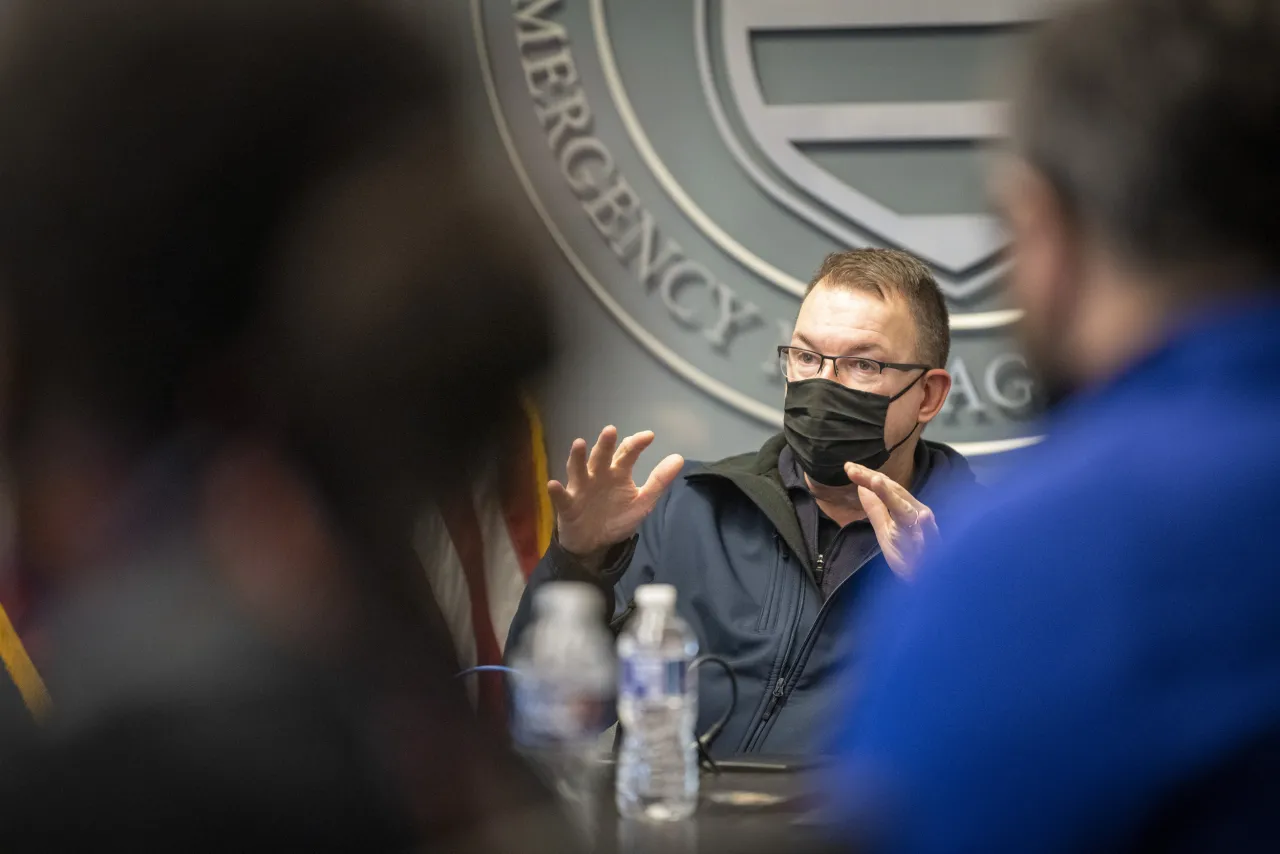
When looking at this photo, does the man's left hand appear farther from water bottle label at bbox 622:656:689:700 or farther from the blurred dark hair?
the blurred dark hair

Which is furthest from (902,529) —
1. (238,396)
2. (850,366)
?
(238,396)

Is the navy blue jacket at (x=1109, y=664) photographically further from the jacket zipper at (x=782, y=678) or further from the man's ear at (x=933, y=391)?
the man's ear at (x=933, y=391)

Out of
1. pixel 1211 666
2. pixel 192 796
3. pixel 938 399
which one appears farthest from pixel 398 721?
pixel 938 399

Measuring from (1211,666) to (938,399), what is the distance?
5.70 ft

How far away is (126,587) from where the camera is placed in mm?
584

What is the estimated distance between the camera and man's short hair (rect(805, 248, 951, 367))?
91.2 inches

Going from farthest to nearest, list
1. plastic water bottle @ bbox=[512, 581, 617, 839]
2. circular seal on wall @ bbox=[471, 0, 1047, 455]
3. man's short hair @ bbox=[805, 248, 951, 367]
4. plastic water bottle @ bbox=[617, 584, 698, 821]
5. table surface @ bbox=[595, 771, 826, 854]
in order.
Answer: circular seal on wall @ bbox=[471, 0, 1047, 455], man's short hair @ bbox=[805, 248, 951, 367], plastic water bottle @ bbox=[512, 581, 617, 839], plastic water bottle @ bbox=[617, 584, 698, 821], table surface @ bbox=[595, 771, 826, 854]

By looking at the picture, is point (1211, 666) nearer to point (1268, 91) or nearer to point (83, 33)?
point (1268, 91)

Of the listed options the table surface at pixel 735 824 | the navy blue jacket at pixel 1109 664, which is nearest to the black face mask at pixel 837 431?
the table surface at pixel 735 824

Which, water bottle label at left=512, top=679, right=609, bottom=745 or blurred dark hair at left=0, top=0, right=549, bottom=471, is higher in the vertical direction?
blurred dark hair at left=0, top=0, right=549, bottom=471

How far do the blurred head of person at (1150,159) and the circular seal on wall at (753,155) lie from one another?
209 centimetres

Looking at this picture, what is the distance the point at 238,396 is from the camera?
0.60m

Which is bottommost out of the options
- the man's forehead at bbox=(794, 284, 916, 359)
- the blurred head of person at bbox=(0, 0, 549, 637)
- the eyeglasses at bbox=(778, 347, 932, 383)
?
the eyeglasses at bbox=(778, 347, 932, 383)

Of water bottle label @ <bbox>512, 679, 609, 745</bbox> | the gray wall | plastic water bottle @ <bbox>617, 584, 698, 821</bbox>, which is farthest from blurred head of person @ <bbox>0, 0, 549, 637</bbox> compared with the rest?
the gray wall
